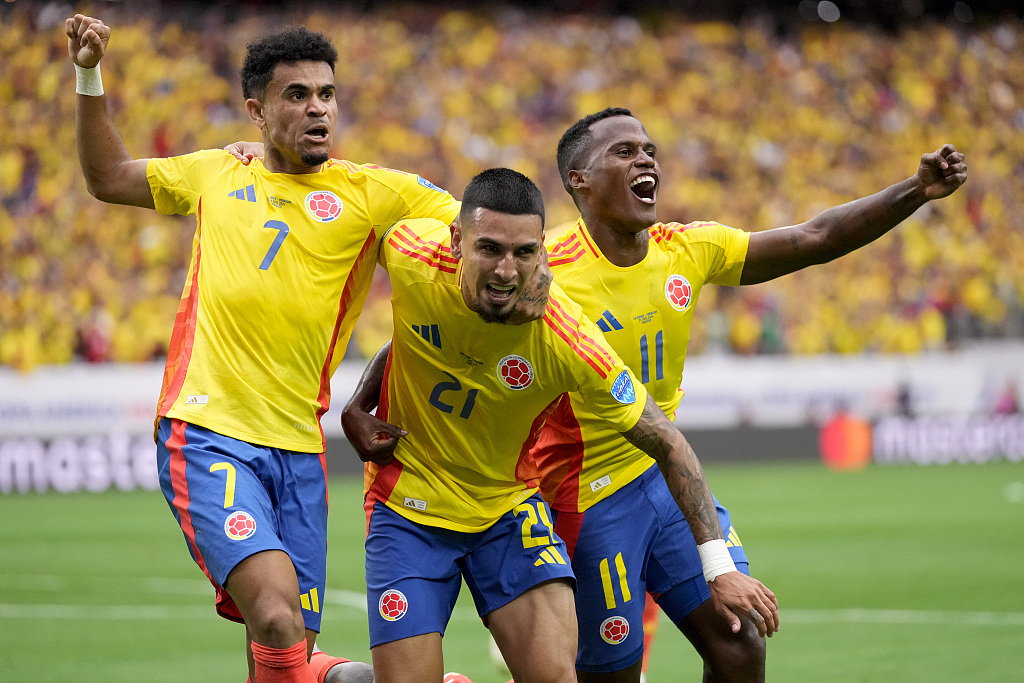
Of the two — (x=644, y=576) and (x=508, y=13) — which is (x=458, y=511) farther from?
(x=508, y=13)

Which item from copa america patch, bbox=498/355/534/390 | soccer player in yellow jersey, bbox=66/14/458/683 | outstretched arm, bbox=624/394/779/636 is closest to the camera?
outstretched arm, bbox=624/394/779/636

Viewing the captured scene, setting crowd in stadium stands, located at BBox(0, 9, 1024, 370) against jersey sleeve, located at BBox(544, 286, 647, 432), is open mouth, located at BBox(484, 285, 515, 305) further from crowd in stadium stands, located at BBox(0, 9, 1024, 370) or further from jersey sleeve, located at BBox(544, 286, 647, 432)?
crowd in stadium stands, located at BBox(0, 9, 1024, 370)

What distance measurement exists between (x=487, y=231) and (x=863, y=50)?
24042 mm

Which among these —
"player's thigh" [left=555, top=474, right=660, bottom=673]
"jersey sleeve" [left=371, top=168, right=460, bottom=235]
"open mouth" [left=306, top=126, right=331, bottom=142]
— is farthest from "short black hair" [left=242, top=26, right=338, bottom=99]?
Result: "player's thigh" [left=555, top=474, right=660, bottom=673]

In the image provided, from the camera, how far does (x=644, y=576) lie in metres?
5.02

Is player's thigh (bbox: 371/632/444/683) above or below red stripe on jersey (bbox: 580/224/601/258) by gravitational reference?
below

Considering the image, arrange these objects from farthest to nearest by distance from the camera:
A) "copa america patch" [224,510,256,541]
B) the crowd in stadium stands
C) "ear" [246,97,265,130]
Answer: the crowd in stadium stands → "ear" [246,97,265,130] → "copa america patch" [224,510,256,541]

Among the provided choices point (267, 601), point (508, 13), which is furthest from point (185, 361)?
point (508, 13)

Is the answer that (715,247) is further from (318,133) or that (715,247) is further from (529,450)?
(318,133)

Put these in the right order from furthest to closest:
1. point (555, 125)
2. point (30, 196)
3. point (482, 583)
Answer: point (555, 125)
point (30, 196)
point (482, 583)

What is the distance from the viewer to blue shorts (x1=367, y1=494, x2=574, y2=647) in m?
4.38

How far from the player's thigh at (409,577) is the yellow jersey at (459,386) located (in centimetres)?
7

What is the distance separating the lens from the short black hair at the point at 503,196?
4113mm

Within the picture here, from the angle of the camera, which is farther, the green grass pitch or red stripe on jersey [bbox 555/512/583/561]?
the green grass pitch
